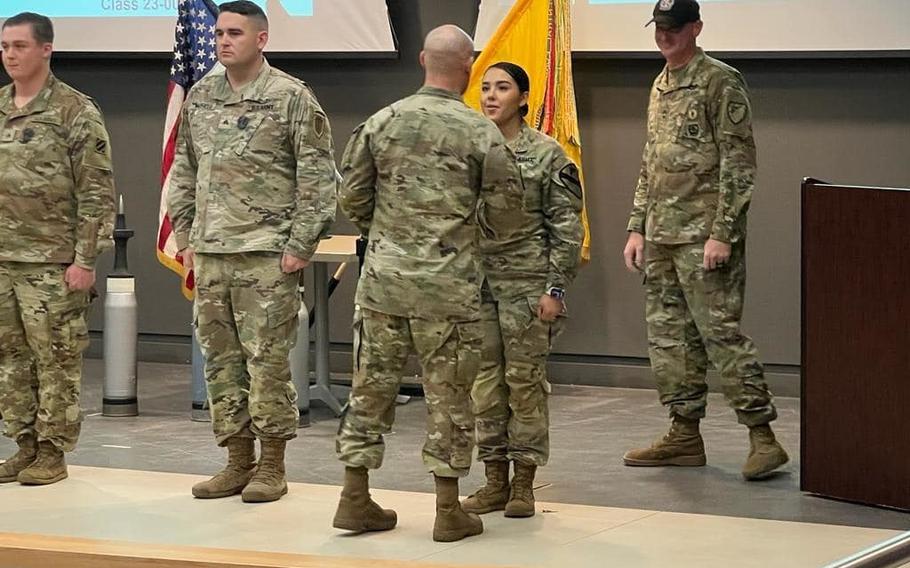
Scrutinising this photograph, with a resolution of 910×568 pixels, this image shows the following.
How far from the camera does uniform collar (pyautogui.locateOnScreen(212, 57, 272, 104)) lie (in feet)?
16.9

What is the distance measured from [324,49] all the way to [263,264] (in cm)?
339

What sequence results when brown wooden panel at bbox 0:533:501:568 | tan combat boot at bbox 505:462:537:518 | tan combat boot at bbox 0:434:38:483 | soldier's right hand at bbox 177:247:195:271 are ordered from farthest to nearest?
1. tan combat boot at bbox 0:434:38:483
2. soldier's right hand at bbox 177:247:195:271
3. tan combat boot at bbox 505:462:537:518
4. brown wooden panel at bbox 0:533:501:568

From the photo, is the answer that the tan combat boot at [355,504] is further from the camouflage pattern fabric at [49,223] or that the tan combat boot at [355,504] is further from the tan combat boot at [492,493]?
the camouflage pattern fabric at [49,223]

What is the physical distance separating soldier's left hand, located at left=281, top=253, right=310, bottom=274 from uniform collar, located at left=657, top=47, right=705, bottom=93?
1596 millimetres

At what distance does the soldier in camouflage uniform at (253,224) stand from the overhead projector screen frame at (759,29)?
2.95 metres

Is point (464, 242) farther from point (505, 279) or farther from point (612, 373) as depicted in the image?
point (612, 373)

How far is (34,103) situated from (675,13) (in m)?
2.29

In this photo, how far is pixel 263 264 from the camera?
16.7 ft

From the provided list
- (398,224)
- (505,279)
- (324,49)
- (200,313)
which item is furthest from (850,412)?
(324,49)

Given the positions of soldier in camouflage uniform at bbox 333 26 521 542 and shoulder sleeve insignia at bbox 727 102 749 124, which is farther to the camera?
shoulder sleeve insignia at bbox 727 102 749 124

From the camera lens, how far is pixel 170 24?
8.54 meters

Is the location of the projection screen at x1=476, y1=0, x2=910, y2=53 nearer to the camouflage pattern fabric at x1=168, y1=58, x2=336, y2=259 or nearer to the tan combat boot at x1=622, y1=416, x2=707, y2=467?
the tan combat boot at x1=622, y1=416, x2=707, y2=467

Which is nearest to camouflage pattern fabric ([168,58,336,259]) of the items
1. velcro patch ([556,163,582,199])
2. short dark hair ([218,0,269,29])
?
short dark hair ([218,0,269,29])

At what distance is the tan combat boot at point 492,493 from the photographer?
4996 millimetres
